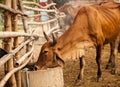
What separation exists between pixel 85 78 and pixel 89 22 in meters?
1.24

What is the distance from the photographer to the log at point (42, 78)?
4.75m

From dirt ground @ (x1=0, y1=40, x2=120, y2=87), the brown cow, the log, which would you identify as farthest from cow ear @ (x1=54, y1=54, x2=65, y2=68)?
the log

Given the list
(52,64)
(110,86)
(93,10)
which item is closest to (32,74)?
(52,64)

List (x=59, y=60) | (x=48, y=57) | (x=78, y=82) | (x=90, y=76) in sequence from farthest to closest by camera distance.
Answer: (x=90, y=76)
(x=78, y=82)
(x=59, y=60)
(x=48, y=57)

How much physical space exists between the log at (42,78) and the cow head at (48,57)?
0.67 m

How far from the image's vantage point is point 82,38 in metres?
6.18

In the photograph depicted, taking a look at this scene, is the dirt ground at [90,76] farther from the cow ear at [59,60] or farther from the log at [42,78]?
the log at [42,78]

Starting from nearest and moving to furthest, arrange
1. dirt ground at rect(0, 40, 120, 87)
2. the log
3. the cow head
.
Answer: the log → the cow head → dirt ground at rect(0, 40, 120, 87)

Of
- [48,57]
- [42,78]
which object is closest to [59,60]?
[48,57]

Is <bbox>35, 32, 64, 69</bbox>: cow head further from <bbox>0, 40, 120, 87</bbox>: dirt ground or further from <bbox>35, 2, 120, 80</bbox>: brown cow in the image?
<bbox>0, 40, 120, 87</bbox>: dirt ground

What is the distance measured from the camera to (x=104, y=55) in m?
9.32

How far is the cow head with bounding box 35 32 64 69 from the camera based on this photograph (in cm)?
568

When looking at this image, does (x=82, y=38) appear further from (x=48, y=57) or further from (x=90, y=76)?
(x=90, y=76)

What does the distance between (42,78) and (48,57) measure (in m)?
0.96
